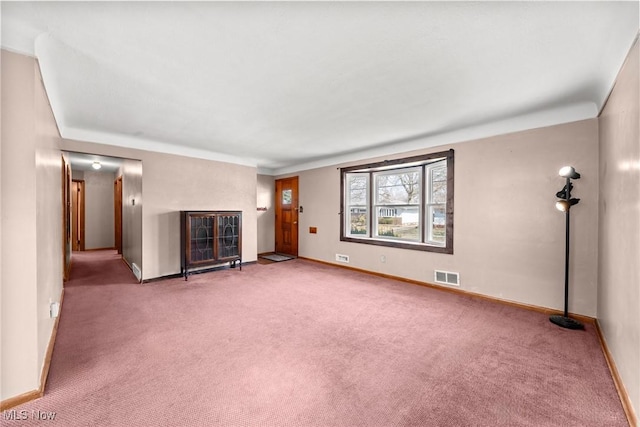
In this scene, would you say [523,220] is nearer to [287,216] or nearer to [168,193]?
[287,216]

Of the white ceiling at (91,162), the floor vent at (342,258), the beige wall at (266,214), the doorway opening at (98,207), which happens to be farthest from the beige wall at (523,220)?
the doorway opening at (98,207)

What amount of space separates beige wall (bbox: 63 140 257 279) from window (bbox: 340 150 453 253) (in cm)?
242

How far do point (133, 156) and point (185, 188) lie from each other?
90cm

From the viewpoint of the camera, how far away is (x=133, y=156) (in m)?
4.27

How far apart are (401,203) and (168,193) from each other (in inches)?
158

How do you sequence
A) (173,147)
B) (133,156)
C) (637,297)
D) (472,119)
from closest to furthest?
1. (637,297)
2. (472,119)
3. (133,156)
4. (173,147)

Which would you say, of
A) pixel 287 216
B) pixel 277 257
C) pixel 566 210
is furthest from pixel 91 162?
pixel 566 210

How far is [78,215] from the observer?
283 inches

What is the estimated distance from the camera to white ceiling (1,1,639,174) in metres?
1.56

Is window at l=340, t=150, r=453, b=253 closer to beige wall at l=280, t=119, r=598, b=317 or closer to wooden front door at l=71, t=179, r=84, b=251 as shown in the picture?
beige wall at l=280, t=119, r=598, b=317

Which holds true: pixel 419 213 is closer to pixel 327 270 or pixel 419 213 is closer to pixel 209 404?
A: pixel 327 270

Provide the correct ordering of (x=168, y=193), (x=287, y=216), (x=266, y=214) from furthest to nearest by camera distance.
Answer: (x=266, y=214), (x=287, y=216), (x=168, y=193)

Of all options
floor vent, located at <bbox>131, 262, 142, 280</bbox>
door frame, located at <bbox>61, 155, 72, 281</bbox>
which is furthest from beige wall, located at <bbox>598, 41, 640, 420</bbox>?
door frame, located at <bbox>61, 155, 72, 281</bbox>

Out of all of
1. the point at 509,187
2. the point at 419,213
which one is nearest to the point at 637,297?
the point at 509,187
